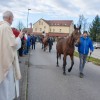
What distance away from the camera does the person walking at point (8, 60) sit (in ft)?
19.6

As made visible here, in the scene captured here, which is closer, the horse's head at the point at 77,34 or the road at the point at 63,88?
the road at the point at 63,88

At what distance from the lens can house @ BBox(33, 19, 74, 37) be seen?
511 feet

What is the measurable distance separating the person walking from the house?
5795 inches

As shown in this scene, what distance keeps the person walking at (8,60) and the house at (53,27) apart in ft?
483

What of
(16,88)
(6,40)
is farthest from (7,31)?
(16,88)

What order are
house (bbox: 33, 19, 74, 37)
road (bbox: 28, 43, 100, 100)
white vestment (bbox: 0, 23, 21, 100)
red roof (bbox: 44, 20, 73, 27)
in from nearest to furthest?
white vestment (bbox: 0, 23, 21, 100), road (bbox: 28, 43, 100, 100), house (bbox: 33, 19, 74, 37), red roof (bbox: 44, 20, 73, 27)

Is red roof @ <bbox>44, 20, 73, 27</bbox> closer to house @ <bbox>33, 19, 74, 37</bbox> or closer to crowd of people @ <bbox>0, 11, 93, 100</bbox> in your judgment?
house @ <bbox>33, 19, 74, 37</bbox>

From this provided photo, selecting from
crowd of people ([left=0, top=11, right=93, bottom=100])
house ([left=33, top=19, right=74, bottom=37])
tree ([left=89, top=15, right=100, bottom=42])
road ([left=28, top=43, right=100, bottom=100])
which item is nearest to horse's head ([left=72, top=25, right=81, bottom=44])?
road ([left=28, top=43, right=100, bottom=100])

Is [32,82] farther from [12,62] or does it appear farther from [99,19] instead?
[99,19]

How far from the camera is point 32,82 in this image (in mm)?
11758

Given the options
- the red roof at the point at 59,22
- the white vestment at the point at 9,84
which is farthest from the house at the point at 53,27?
the white vestment at the point at 9,84

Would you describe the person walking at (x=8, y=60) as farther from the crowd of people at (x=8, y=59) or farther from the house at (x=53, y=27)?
the house at (x=53, y=27)

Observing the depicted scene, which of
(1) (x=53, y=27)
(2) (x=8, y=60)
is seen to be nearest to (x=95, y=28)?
(1) (x=53, y=27)

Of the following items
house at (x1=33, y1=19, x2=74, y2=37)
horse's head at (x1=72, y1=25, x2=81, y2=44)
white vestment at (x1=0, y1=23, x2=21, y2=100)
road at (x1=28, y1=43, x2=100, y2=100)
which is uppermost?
horse's head at (x1=72, y1=25, x2=81, y2=44)
